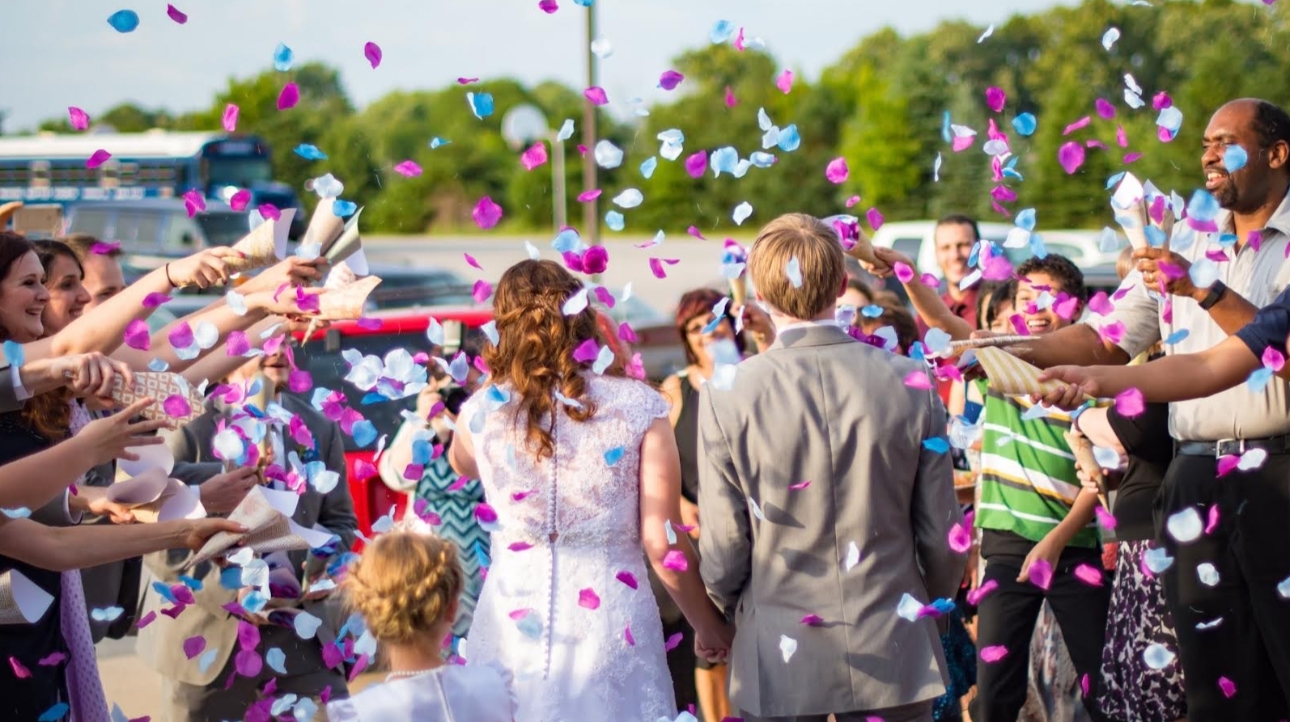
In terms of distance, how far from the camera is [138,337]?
4.09 m

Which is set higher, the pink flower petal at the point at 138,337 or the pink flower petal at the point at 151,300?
the pink flower petal at the point at 151,300

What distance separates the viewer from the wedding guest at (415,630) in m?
3.15

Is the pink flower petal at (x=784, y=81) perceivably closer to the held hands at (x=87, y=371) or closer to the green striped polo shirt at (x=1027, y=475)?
the green striped polo shirt at (x=1027, y=475)

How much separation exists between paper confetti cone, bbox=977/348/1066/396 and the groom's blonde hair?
1.84 feet

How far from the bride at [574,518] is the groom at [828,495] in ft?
0.85

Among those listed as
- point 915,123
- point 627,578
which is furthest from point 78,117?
point 915,123

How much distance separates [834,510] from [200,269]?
69.1 inches

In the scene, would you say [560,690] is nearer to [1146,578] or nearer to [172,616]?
[172,616]

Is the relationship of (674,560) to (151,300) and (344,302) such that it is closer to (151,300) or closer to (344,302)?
(344,302)

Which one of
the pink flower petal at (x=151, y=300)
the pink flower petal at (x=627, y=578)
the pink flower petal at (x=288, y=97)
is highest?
the pink flower petal at (x=288, y=97)

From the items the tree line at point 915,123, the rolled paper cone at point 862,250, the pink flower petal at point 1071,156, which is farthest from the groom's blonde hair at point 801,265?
the tree line at point 915,123

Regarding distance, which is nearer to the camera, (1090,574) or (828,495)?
(828,495)

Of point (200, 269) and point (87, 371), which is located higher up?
point (200, 269)

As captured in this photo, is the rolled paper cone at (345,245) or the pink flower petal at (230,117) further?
the pink flower petal at (230,117)
